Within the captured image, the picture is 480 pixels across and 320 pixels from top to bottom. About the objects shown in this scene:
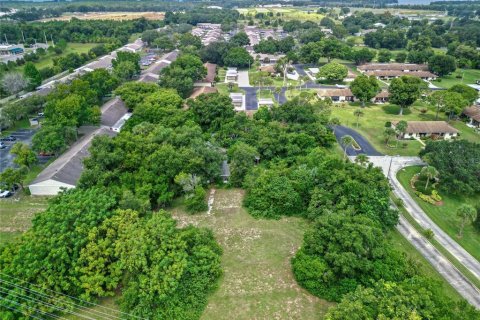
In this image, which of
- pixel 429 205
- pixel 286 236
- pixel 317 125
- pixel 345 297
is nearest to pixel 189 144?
pixel 286 236

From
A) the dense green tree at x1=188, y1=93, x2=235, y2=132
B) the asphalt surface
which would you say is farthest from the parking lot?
the asphalt surface

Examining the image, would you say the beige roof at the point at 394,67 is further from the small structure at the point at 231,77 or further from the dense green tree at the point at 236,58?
the small structure at the point at 231,77

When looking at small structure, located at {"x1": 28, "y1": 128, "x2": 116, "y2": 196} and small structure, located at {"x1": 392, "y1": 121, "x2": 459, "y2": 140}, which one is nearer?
small structure, located at {"x1": 28, "y1": 128, "x2": 116, "y2": 196}

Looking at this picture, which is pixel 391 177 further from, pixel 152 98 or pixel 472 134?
pixel 152 98

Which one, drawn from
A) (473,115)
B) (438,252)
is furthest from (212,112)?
(473,115)

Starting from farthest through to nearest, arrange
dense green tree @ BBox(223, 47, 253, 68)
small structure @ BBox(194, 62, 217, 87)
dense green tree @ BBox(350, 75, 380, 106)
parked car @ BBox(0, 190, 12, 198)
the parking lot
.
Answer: dense green tree @ BBox(223, 47, 253, 68) → small structure @ BBox(194, 62, 217, 87) → dense green tree @ BBox(350, 75, 380, 106) → the parking lot → parked car @ BBox(0, 190, 12, 198)

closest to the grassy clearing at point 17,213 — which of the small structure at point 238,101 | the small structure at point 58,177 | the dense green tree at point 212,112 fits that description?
the small structure at point 58,177

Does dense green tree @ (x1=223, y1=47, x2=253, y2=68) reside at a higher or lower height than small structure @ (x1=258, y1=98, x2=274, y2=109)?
higher

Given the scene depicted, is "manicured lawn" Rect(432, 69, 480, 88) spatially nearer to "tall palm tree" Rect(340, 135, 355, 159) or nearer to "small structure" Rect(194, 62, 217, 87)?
"tall palm tree" Rect(340, 135, 355, 159)
